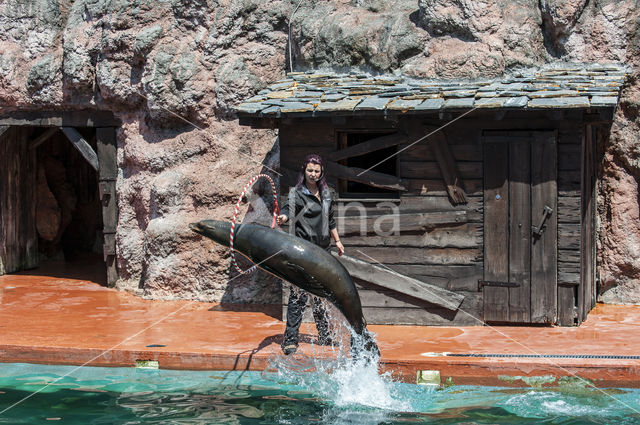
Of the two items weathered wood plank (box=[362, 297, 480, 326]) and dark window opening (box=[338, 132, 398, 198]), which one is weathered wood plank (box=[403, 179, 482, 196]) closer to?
dark window opening (box=[338, 132, 398, 198])

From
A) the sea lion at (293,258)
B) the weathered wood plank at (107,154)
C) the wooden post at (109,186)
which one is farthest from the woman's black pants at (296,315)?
the weathered wood plank at (107,154)

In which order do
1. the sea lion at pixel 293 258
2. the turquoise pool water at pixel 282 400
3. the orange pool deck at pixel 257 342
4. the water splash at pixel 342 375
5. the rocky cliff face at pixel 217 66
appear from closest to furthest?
the turquoise pool water at pixel 282 400 < the sea lion at pixel 293 258 < the water splash at pixel 342 375 < the orange pool deck at pixel 257 342 < the rocky cliff face at pixel 217 66

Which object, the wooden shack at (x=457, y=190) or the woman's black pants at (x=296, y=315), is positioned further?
the wooden shack at (x=457, y=190)

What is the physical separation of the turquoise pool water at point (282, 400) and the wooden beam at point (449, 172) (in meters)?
2.36

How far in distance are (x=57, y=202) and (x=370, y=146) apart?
25.2 feet

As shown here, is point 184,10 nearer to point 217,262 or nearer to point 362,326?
point 217,262

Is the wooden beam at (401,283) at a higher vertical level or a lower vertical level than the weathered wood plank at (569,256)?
lower

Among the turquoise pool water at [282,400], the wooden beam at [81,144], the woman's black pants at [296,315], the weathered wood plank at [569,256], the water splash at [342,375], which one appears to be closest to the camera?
the turquoise pool water at [282,400]

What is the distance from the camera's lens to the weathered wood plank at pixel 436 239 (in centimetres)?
911

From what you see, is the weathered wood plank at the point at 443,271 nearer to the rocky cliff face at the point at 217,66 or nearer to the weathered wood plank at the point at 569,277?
the weathered wood plank at the point at 569,277

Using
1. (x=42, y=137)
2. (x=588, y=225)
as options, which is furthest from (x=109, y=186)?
(x=588, y=225)

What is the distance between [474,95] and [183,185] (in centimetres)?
434

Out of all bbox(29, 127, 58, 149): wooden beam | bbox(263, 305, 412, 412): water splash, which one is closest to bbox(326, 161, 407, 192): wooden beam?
bbox(263, 305, 412, 412): water splash

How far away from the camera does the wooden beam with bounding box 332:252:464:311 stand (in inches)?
361
